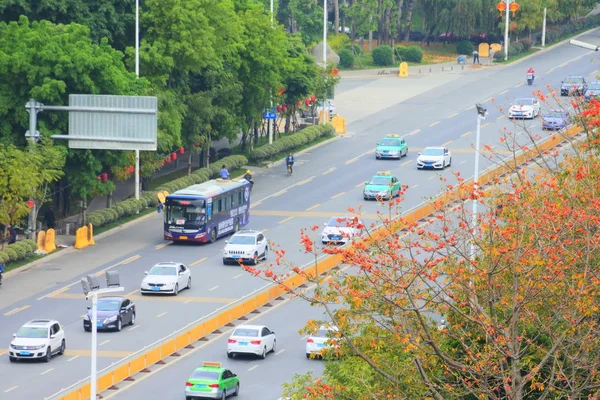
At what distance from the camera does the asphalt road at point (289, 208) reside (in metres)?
53.7

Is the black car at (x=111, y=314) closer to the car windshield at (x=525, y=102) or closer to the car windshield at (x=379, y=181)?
the car windshield at (x=379, y=181)

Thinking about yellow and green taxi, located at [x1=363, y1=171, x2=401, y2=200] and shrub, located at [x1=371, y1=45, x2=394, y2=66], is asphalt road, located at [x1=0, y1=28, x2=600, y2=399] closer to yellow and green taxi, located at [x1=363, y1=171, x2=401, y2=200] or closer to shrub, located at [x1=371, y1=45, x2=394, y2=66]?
yellow and green taxi, located at [x1=363, y1=171, x2=401, y2=200]

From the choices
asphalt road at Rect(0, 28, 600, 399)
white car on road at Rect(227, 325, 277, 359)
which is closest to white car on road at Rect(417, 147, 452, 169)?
asphalt road at Rect(0, 28, 600, 399)

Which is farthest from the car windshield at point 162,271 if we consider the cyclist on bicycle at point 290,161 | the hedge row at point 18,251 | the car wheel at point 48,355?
the cyclist on bicycle at point 290,161

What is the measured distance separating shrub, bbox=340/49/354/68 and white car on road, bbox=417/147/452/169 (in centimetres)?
4047

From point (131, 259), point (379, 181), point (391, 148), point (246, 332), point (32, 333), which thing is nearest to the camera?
point (32, 333)

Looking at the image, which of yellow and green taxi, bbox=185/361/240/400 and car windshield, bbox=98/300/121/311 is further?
car windshield, bbox=98/300/121/311

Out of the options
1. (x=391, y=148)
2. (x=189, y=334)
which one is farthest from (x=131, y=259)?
(x=391, y=148)

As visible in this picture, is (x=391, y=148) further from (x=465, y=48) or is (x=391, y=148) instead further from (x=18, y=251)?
(x=465, y=48)

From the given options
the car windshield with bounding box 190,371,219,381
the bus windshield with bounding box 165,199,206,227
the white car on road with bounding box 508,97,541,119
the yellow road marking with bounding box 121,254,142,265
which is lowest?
the yellow road marking with bounding box 121,254,142,265

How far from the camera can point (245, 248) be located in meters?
65.2

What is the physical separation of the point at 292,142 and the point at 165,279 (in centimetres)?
3356

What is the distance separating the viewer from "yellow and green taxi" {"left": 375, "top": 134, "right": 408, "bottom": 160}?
89312 millimetres

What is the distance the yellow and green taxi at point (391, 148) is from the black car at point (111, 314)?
120 feet
